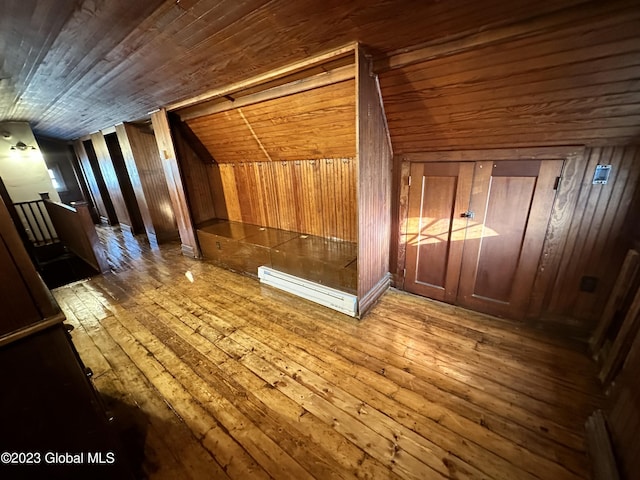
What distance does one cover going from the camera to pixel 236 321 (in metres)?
2.49

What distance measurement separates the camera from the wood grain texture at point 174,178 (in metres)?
3.62

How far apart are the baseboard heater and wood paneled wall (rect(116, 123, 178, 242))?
3174mm

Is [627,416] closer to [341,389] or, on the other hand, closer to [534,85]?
[341,389]

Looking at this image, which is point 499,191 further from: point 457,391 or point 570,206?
point 457,391

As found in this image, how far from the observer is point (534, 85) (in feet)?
5.04

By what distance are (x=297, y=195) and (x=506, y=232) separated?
2435 mm

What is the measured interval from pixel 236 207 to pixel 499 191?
3.80 meters

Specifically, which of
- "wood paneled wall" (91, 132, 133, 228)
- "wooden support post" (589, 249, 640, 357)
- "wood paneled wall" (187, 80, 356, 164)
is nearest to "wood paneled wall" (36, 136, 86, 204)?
"wood paneled wall" (91, 132, 133, 228)

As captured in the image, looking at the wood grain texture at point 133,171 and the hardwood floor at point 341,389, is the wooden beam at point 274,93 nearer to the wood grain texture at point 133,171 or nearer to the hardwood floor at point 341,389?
the wood grain texture at point 133,171

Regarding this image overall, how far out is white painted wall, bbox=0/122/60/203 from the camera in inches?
189

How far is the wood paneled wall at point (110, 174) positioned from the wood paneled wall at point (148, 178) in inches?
42.1

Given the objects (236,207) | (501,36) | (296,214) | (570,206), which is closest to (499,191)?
(570,206)

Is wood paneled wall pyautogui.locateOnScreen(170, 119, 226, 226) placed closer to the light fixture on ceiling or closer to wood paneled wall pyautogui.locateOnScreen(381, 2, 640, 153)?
wood paneled wall pyautogui.locateOnScreen(381, 2, 640, 153)

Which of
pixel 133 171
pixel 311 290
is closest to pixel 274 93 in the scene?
pixel 311 290
